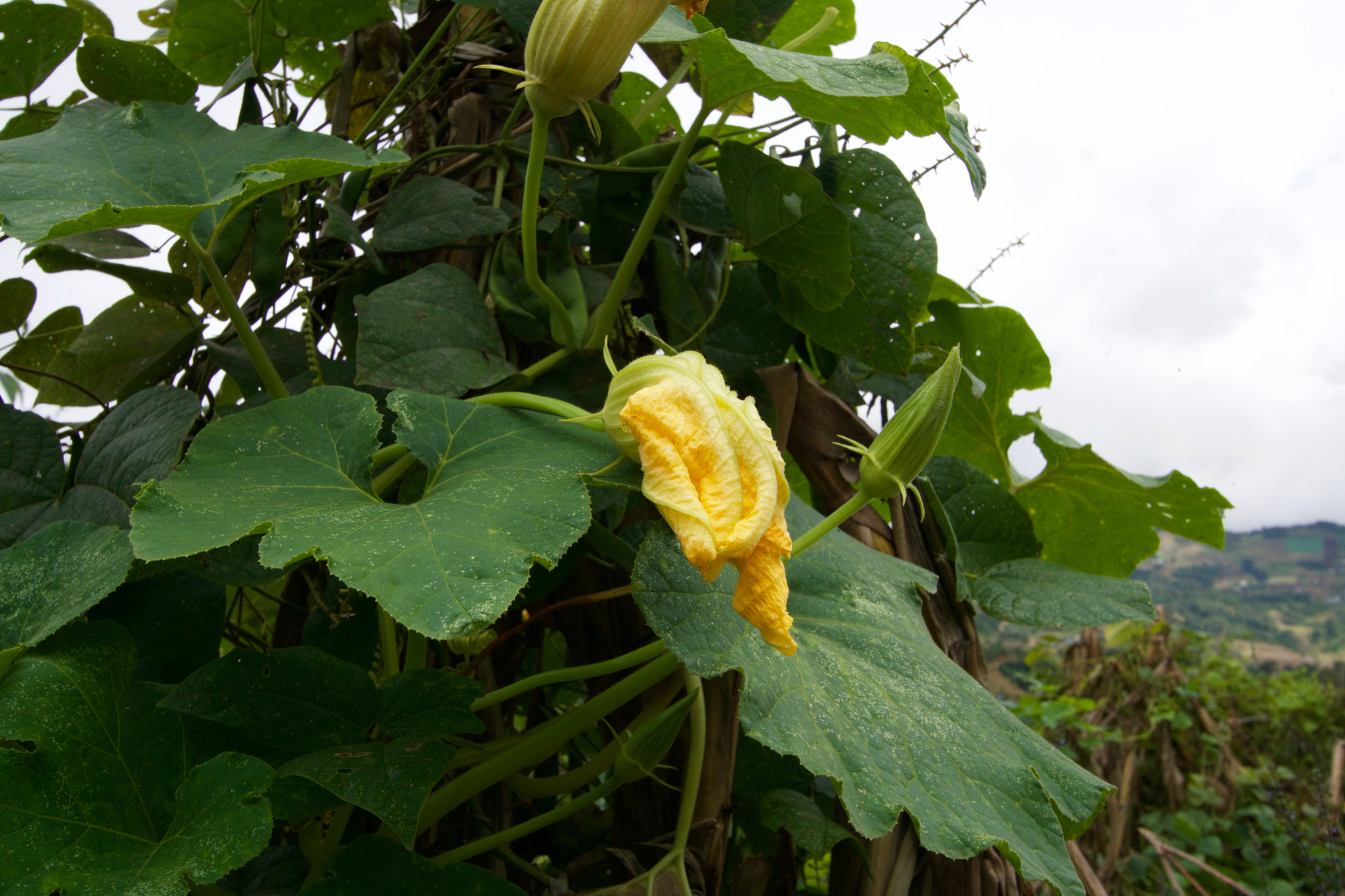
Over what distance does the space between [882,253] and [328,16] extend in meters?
0.54

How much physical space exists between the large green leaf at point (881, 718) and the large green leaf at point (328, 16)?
0.61 meters

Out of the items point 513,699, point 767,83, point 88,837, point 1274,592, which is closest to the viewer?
point 88,837

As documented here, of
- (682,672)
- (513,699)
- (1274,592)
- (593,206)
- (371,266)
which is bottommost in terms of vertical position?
(1274,592)

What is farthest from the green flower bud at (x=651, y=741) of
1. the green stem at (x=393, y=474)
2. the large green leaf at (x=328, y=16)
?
the large green leaf at (x=328, y=16)

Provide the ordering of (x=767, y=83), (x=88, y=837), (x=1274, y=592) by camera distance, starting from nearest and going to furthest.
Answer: (x=88, y=837), (x=767, y=83), (x=1274, y=592)

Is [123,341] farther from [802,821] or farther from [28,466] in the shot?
[802,821]

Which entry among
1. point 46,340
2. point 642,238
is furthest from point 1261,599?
point 46,340

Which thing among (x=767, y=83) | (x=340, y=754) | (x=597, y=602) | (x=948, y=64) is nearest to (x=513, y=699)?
(x=597, y=602)

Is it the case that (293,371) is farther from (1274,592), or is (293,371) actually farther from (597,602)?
(1274,592)

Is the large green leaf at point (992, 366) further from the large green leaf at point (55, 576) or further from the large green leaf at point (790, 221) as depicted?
the large green leaf at point (55, 576)

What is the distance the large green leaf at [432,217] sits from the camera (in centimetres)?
63

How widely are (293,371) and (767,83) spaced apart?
42cm

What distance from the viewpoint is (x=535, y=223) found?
519 mm

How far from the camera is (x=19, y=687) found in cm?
41
